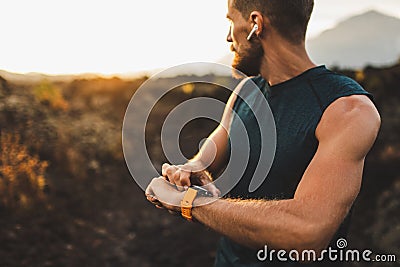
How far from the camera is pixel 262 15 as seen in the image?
168 centimetres

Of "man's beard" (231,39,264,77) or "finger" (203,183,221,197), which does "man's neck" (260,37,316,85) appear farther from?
"finger" (203,183,221,197)

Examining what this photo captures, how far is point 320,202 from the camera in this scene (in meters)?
1.30

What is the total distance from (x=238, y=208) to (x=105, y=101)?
582cm

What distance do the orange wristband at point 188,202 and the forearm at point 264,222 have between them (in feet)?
0.15

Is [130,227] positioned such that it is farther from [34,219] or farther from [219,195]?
[219,195]

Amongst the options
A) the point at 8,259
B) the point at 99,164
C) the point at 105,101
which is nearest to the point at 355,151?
the point at 8,259

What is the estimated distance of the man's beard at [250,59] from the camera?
5.73ft

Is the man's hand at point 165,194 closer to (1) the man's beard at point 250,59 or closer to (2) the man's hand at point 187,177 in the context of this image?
(2) the man's hand at point 187,177

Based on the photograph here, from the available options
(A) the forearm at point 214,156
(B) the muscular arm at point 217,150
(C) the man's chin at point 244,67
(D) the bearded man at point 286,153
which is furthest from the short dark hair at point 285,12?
(A) the forearm at point 214,156

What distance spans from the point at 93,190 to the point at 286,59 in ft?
13.7

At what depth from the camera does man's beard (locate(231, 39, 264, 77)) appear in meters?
1.75

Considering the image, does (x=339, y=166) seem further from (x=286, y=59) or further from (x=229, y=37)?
(x=229, y=37)

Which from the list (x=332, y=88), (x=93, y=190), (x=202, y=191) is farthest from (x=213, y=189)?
(x=93, y=190)

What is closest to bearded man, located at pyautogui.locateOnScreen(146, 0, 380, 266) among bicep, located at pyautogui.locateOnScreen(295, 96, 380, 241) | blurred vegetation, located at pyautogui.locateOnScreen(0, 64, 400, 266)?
bicep, located at pyautogui.locateOnScreen(295, 96, 380, 241)
